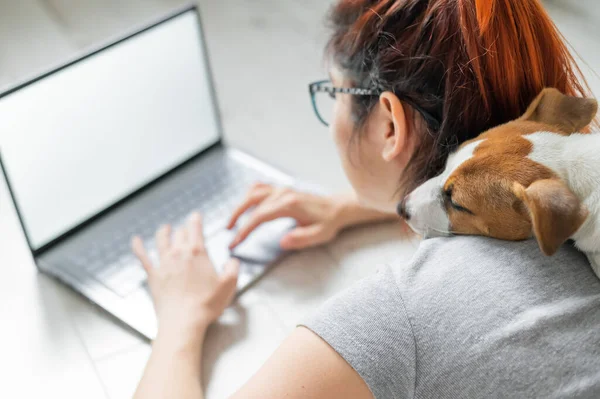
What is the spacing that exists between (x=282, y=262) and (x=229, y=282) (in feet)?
0.36

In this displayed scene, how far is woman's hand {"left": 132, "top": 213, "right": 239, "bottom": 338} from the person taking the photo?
1.03 meters

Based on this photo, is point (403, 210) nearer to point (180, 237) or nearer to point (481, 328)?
point (481, 328)

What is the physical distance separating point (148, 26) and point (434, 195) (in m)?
0.61

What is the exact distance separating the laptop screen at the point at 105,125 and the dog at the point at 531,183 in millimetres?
591

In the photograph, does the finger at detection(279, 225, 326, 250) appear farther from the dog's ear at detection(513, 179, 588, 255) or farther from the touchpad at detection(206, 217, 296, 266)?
the dog's ear at detection(513, 179, 588, 255)

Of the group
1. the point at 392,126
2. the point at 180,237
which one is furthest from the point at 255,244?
the point at 392,126

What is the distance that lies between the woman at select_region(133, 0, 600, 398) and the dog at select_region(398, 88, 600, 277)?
1.2 inches

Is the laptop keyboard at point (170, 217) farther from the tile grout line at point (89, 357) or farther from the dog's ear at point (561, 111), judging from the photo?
the dog's ear at point (561, 111)

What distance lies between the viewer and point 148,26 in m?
1.22

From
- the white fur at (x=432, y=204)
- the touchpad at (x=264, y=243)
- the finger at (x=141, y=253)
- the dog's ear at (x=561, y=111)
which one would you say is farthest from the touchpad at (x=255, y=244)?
the dog's ear at (x=561, y=111)

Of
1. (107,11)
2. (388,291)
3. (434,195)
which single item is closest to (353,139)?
(434,195)

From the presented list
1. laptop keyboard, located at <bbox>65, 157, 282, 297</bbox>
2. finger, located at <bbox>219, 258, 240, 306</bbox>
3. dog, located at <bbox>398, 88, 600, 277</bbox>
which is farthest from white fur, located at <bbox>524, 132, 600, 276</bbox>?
laptop keyboard, located at <bbox>65, 157, 282, 297</bbox>

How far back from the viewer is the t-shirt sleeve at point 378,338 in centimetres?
76

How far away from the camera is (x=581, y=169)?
78 centimetres
